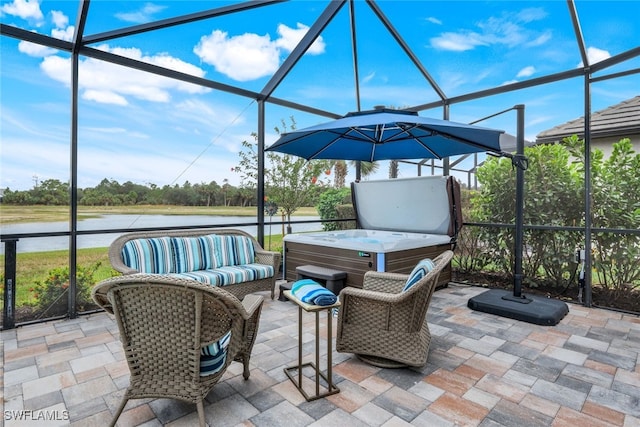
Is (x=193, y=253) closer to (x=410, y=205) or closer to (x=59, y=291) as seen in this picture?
(x=59, y=291)

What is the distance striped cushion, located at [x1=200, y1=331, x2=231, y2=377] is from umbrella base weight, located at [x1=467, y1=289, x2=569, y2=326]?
3.39 metres

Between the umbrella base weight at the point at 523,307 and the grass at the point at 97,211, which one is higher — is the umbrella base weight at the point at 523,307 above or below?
below

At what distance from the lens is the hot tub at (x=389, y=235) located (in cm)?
460

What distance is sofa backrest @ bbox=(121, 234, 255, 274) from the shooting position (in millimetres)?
4148

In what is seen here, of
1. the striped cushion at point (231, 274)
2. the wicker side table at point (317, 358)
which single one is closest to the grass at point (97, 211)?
the striped cushion at point (231, 274)

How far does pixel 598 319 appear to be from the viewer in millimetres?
4105

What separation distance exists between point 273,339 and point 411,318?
4.68ft

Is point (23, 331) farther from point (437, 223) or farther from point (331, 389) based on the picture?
point (437, 223)

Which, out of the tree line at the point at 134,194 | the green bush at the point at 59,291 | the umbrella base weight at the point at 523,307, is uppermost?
the tree line at the point at 134,194

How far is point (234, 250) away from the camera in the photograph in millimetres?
4934

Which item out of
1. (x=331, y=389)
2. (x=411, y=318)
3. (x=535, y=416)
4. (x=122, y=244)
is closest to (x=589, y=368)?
(x=535, y=416)

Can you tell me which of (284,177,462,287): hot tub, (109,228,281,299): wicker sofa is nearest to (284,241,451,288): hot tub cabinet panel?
(284,177,462,287): hot tub

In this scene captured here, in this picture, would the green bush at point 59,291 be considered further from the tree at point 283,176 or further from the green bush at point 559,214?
the green bush at point 559,214

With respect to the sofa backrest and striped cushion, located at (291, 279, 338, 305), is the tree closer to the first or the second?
the sofa backrest
